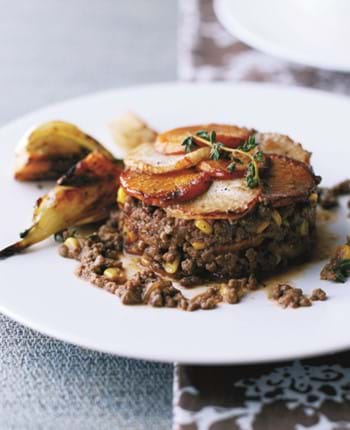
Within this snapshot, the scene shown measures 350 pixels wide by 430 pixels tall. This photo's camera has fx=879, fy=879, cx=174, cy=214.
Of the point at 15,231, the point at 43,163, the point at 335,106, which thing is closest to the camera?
the point at 15,231

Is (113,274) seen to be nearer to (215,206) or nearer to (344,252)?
(215,206)

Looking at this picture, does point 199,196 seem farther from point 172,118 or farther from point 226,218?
point 172,118

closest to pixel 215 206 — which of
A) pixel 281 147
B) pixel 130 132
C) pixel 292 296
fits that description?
pixel 292 296

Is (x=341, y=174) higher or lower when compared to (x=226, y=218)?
lower

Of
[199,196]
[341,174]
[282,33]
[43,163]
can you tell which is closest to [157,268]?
[199,196]

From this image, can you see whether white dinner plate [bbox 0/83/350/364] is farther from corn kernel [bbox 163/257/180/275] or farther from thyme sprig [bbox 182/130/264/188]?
thyme sprig [bbox 182/130/264/188]
